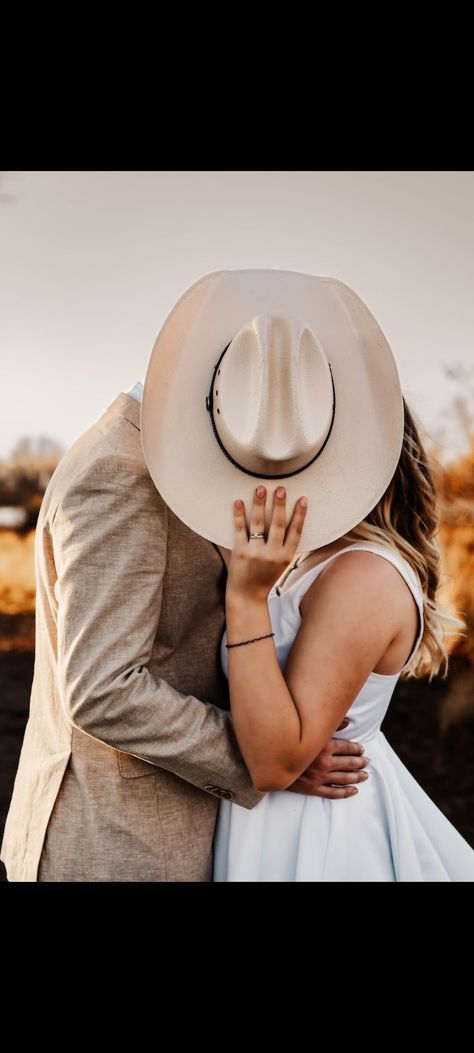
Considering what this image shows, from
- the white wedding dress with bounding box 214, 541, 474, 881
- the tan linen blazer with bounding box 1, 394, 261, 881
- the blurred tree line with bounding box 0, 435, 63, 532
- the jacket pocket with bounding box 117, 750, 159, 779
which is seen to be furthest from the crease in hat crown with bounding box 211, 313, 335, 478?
the blurred tree line with bounding box 0, 435, 63, 532

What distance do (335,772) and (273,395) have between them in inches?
35.2

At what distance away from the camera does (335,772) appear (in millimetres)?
2002

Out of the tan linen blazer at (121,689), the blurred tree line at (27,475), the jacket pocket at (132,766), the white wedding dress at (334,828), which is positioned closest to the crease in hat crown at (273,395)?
the tan linen blazer at (121,689)

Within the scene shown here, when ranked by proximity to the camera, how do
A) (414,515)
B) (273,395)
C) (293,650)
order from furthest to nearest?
(414,515)
(293,650)
(273,395)

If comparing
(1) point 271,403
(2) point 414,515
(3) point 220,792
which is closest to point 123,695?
(3) point 220,792

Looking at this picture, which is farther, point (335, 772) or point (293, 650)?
point (335, 772)

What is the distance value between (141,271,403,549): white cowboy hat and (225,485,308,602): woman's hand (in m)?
0.03

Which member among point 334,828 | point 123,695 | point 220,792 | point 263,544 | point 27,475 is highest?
point 27,475

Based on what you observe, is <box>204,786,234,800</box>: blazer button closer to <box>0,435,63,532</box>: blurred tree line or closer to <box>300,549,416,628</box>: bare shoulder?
<box>300,549,416,628</box>: bare shoulder

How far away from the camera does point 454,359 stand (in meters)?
6.06

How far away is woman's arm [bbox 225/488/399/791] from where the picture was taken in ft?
5.64

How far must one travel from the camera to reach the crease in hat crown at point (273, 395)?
166cm

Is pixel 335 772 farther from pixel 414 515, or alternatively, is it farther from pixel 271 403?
pixel 271 403
